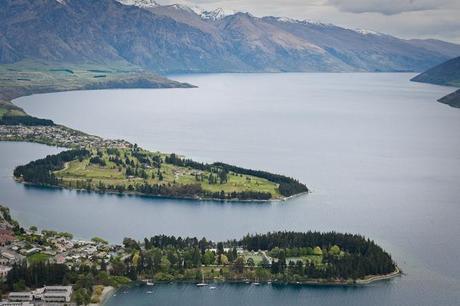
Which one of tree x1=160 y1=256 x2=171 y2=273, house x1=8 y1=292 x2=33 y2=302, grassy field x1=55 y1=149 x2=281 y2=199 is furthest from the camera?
grassy field x1=55 y1=149 x2=281 y2=199

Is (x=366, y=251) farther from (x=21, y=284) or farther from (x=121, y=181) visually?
(x=121, y=181)

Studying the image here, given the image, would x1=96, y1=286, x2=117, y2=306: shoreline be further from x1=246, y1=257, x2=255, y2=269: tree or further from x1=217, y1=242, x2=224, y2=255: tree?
x1=246, y1=257, x2=255, y2=269: tree

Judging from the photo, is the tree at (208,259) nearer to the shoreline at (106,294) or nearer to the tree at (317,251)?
the shoreline at (106,294)

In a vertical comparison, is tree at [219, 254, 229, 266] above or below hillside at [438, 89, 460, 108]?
below

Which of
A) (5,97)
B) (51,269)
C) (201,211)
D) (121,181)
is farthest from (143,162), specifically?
(5,97)

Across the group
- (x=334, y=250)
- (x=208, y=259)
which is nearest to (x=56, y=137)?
(x=208, y=259)

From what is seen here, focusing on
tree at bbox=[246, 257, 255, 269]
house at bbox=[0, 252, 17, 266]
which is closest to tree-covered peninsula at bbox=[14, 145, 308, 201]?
tree at bbox=[246, 257, 255, 269]

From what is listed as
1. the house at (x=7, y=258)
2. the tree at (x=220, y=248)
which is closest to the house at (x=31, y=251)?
the house at (x=7, y=258)
